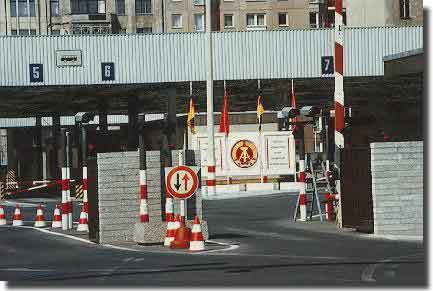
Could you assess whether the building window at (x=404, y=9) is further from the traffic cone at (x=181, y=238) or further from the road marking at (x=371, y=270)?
the road marking at (x=371, y=270)

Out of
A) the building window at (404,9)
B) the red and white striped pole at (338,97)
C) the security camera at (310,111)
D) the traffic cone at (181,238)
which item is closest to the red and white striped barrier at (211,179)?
the security camera at (310,111)

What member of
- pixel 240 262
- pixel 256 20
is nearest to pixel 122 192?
pixel 240 262

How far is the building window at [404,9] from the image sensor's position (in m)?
78.9

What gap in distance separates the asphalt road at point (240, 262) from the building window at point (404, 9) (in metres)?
53.4

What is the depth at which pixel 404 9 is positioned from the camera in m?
79.1

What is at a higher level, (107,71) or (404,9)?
(404,9)

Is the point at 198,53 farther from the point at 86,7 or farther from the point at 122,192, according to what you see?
the point at 86,7

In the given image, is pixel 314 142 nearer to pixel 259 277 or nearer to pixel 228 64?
pixel 228 64

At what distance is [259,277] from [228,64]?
37861 millimetres

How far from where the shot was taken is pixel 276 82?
54.3 meters

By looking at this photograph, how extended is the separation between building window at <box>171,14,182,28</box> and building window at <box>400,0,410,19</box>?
2878 centimetres

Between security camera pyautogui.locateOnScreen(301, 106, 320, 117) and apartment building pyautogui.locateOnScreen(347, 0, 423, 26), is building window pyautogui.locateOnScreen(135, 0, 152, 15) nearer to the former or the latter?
apartment building pyautogui.locateOnScreen(347, 0, 423, 26)

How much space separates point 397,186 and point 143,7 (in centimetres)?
8218

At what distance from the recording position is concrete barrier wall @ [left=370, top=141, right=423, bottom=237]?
23.0 meters
